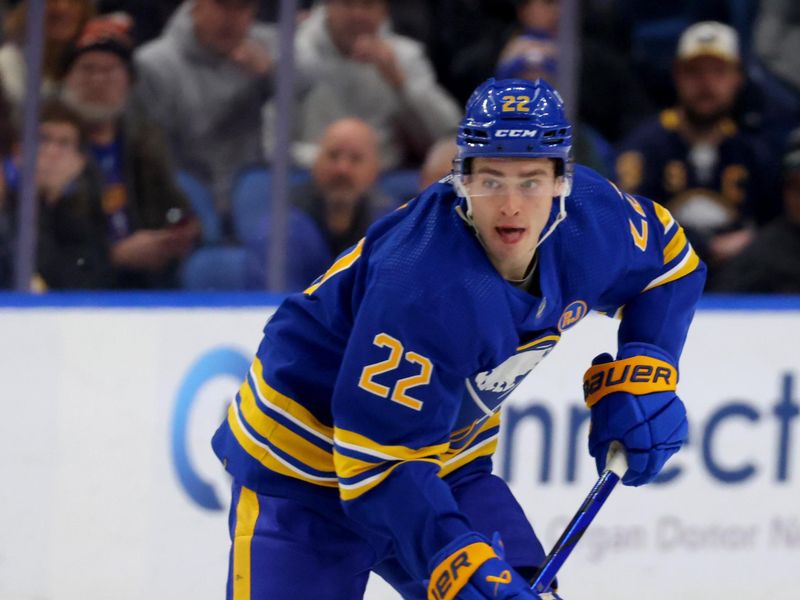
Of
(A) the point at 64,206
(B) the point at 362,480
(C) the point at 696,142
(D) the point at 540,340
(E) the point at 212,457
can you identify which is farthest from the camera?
(C) the point at 696,142

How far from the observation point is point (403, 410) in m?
2.17

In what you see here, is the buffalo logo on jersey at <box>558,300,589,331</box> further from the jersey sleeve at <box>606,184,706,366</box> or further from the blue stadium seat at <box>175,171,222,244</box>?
the blue stadium seat at <box>175,171,222,244</box>

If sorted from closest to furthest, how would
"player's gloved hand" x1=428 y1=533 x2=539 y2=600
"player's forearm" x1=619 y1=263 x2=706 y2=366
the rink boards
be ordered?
"player's gloved hand" x1=428 y1=533 x2=539 y2=600 → "player's forearm" x1=619 y1=263 x2=706 y2=366 → the rink boards

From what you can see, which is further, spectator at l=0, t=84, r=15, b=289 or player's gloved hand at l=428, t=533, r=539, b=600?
spectator at l=0, t=84, r=15, b=289

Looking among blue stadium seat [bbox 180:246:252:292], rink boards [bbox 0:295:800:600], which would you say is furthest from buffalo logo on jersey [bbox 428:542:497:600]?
blue stadium seat [bbox 180:246:252:292]

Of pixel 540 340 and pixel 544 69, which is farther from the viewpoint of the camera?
pixel 544 69

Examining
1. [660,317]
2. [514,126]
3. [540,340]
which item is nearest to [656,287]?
[660,317]

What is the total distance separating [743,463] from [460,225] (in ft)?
7.19

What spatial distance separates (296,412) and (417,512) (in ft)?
1.14

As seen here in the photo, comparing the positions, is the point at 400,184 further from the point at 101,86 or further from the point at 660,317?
the point at 660,317

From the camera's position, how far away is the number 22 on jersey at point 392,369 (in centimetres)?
213

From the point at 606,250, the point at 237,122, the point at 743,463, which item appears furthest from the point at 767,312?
the point at 606,250

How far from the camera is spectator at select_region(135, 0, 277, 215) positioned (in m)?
3.99

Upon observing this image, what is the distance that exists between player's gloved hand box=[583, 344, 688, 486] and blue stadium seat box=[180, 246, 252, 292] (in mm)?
1725
